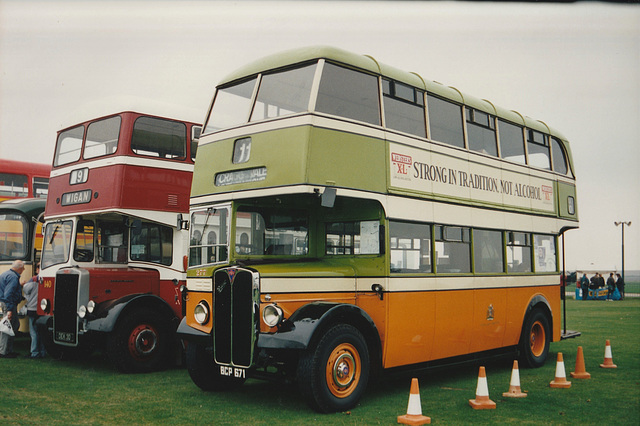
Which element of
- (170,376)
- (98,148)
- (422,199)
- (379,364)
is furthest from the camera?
(98,148)

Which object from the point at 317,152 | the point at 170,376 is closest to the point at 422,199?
the point at 317,152

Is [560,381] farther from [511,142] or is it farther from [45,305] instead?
[45,305]

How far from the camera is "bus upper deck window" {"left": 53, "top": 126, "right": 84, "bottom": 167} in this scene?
1213 cm

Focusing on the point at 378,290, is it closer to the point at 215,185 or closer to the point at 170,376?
the point at 215,185

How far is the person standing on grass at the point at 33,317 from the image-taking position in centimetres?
1218

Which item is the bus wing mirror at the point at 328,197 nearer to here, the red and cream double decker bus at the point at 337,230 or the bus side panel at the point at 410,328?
the red and cream double decker bus at the point at 337,230

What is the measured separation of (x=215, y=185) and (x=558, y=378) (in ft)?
18.6

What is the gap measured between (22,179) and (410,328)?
44.4ft

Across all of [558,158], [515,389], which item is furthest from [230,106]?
[558,158]

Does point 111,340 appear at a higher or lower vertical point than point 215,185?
lower

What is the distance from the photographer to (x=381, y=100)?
8.55m

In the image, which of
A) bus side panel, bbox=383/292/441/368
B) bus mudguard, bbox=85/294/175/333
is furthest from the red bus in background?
bus side panel, bbox=383/292/441/368

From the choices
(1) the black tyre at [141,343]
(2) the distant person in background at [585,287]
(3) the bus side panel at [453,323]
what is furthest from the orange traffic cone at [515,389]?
(2) the distant person in background at [585,287]

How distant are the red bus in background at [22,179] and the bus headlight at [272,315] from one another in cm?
1272
